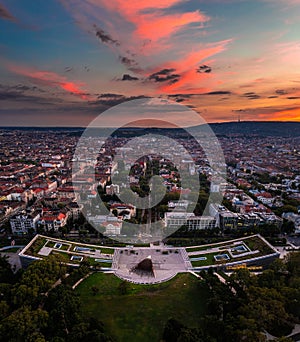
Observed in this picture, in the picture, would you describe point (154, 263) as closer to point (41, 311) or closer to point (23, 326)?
point (41, 311)

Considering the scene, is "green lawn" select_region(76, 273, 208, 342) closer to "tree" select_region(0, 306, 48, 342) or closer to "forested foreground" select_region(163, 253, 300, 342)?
"forested foreground" select_region(163, 253, 300, 342)

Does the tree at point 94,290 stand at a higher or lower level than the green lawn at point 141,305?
higher

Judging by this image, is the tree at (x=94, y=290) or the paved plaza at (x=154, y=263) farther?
the paved plaza at (x=154, y=263)

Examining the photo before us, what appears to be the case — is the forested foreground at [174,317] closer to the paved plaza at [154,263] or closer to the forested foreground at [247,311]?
the forested foreground at [247,311]

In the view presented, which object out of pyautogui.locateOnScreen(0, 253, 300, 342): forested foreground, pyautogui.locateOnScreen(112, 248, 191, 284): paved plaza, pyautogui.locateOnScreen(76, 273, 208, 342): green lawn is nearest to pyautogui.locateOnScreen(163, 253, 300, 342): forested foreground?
pyautogui.locateOnScreen(0, 253, 300, 342): forested foreground

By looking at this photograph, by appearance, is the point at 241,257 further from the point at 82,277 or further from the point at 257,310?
the point at 82,277

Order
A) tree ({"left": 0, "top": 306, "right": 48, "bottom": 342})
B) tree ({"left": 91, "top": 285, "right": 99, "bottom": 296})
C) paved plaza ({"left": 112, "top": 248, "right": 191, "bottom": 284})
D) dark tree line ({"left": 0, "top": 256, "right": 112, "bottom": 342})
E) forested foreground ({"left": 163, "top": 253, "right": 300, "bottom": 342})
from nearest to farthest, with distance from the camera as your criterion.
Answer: tree ({"left": 0, "top": 306, "right": 48, "bottom": 342})
dark tree line ({"left": 0, "top": 256, "right": 112, "bottom": 342})
forested foreground ({"left": 163, "top": 253, "right": 300, "bottom": 342})
tree ({"left": 91, "top": 285, "right": 99, "bottom": 296})
paved plaza ({"left": 112, "top": 248, "right": 191, "bottom": 284})

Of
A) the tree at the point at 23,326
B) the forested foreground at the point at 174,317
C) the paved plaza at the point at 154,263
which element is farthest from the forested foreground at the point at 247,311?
the tree at the point at 23,326

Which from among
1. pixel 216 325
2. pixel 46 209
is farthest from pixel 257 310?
pixel 46 209
